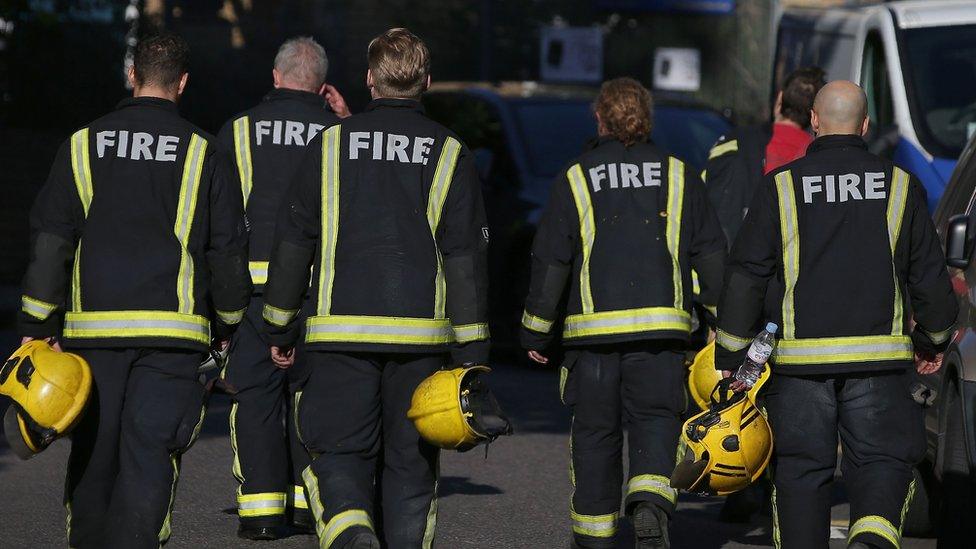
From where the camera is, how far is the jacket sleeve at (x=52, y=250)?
5602mm

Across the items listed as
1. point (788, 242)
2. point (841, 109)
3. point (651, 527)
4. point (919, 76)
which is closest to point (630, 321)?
point (651, 527)

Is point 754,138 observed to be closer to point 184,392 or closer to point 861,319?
point 861,319

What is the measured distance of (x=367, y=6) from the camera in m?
21.1

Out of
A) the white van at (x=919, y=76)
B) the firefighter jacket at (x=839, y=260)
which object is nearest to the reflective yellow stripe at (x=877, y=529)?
the firefighter jacket at (x=839, y=260)

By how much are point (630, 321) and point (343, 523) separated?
157cm

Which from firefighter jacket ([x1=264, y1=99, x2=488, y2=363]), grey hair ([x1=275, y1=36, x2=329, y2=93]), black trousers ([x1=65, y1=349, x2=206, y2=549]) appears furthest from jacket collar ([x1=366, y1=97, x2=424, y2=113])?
grey hair ([x1=275, y1=36, x2=329, y2=93])

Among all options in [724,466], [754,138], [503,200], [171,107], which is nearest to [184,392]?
[171,107]

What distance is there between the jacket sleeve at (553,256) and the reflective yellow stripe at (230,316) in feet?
4.20

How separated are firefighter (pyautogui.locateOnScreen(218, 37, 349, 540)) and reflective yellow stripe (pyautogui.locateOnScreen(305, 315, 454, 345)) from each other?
1.51m

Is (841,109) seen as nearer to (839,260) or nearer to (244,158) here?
(839,260)

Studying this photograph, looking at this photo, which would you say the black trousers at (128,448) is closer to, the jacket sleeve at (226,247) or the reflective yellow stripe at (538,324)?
the jacket sleeve at (226,247)

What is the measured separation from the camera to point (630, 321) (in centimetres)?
662

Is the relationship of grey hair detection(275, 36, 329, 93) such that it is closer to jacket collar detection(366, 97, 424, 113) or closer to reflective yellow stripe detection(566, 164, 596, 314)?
reflective yellow stripe detection(566, 164, 596, 314)

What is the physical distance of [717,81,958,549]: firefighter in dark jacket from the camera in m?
5.65
